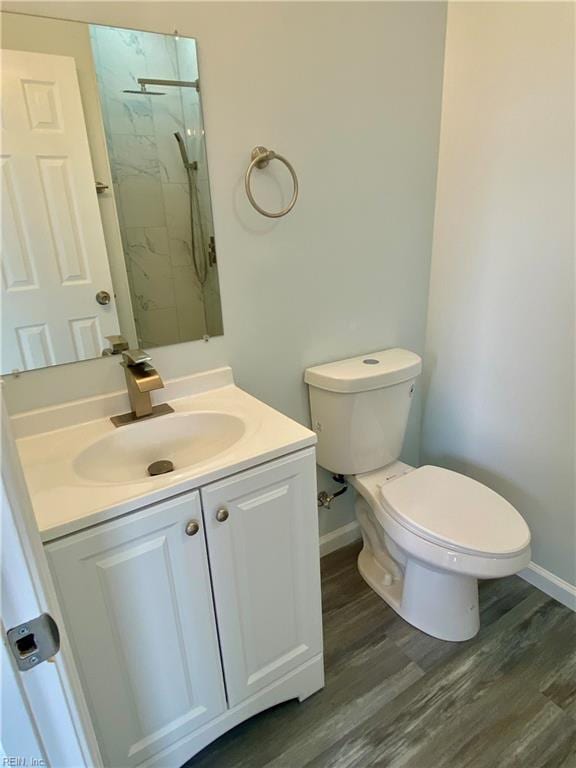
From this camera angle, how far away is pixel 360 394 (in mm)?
1521

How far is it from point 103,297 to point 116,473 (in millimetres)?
458

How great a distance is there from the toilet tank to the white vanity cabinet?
1.49 feet

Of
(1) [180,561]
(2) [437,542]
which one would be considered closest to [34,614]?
(1) [180,561]

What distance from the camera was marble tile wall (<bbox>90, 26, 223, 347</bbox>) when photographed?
110 cm

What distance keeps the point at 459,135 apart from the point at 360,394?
999 mm

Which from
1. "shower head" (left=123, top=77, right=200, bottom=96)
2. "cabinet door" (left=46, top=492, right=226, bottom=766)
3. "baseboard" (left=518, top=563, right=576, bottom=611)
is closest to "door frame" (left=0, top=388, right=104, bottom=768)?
"cabinet door" (left=46, top=492, right=226, bottom=766)

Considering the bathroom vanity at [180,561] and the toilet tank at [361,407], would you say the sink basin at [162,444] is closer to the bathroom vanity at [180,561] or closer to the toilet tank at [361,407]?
the bathroom vanity at [180,561]

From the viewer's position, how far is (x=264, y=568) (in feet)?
3.68

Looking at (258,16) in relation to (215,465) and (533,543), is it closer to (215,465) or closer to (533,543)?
(215,465)

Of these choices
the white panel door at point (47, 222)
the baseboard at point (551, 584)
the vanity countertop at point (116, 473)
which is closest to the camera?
the vanity countertop at point (116, 473)

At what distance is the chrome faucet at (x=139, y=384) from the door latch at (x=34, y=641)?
0.71m

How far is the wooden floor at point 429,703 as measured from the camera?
121 cm

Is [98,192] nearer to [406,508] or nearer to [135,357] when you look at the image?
[135,357]

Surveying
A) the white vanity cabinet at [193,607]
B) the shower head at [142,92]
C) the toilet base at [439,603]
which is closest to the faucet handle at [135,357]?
the white vanity cabinet at [193,607]
